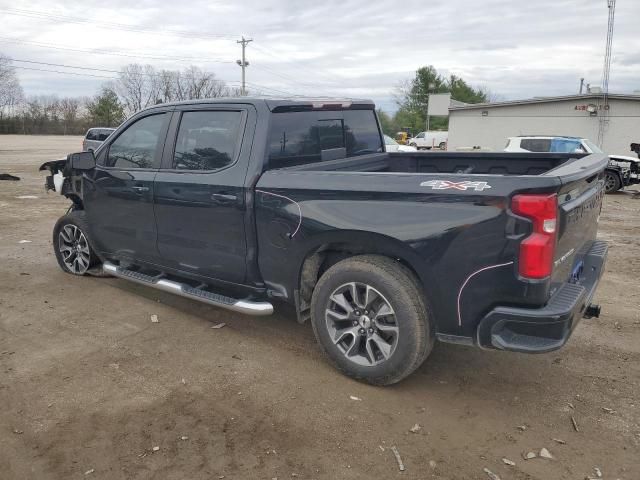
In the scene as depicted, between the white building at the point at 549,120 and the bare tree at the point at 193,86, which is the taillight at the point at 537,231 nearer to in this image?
the white building at the point at 549,120

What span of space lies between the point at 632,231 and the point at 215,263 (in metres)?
8.18

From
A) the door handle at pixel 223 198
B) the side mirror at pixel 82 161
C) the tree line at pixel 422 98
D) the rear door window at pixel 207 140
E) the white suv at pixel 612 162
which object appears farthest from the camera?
the tree line at pixel 422 98

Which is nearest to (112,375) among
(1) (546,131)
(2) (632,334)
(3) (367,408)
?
(3) (367,408)

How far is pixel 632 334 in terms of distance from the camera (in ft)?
14.8

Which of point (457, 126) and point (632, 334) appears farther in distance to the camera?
point (457, 126)

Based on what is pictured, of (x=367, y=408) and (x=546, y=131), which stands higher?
(x=546, y=131)

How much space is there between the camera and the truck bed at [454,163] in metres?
4.48

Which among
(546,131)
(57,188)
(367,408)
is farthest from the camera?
(546,131)

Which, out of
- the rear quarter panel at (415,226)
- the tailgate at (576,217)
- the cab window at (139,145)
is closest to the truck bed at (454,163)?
the rear quarter panel at (415,226)

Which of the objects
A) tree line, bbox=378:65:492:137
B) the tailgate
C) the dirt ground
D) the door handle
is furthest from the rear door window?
tree line, bbox=378:65:492:137

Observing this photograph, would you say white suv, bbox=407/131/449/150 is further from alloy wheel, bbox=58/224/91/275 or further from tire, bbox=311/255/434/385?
tire, bbox=311/255/434/385

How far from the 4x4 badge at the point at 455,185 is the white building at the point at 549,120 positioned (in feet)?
87.2

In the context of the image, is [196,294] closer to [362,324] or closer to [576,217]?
[362,324]

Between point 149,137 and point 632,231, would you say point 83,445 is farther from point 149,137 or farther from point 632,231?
point 632,231
